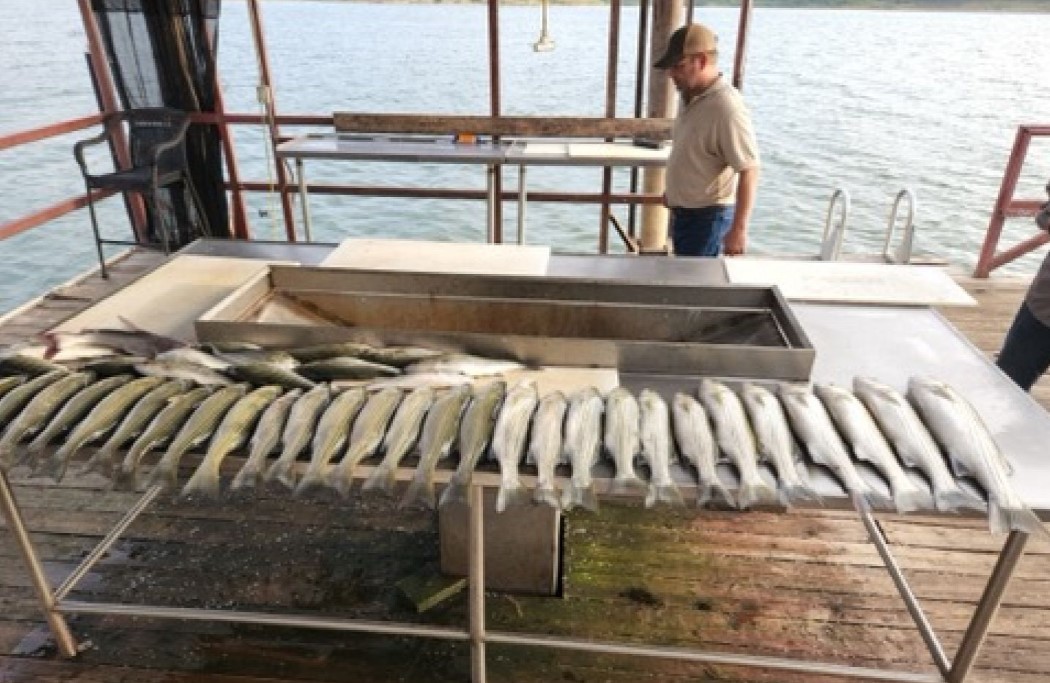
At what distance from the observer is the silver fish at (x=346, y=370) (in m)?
2.16

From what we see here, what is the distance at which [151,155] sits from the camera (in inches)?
218

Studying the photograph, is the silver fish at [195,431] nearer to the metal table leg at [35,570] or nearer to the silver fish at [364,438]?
the silver fish at [364,438]

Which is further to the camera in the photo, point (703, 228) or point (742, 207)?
point (703, 228)

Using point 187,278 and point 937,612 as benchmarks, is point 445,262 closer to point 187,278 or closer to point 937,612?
point 187,278

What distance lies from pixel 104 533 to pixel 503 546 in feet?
6.29

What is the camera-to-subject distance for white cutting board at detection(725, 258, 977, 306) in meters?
2.88

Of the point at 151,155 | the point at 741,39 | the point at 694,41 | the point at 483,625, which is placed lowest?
the point at 483,625

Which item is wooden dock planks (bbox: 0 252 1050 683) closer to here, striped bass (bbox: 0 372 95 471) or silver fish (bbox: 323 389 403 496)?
striped bass (bbox: 0 372 95 471)

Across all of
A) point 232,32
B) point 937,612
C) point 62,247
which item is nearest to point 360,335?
point 937,612

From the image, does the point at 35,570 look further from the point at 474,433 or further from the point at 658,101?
the point at 658,101

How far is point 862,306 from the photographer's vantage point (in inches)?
111

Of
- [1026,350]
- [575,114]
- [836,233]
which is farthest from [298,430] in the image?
[575,114]

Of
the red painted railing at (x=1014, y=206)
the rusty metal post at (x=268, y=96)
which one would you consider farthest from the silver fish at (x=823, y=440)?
the rusty metal post at (x=268, y=96)

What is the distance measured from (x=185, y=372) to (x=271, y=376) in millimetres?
280
